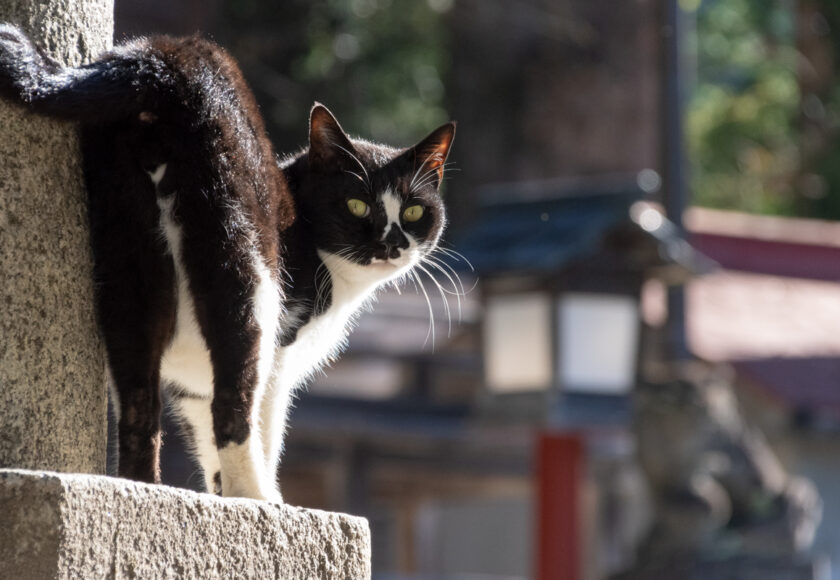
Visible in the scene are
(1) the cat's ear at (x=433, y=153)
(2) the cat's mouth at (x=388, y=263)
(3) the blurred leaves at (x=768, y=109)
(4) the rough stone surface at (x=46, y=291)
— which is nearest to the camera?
(4) the rough stone surface at (x=46, y=291)

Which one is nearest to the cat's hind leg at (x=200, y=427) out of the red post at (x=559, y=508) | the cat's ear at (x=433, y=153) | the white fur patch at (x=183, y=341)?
the white fur patch at (x=183, y=341)

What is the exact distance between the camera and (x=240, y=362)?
6.90 feet

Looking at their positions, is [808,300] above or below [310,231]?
above

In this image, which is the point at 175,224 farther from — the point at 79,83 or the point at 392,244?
the point at 392,244

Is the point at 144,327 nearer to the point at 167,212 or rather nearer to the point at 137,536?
the point at 167,212

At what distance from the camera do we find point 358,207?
2.61 metres

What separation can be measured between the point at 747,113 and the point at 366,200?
13575 mm

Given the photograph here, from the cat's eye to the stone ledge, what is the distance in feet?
2.26

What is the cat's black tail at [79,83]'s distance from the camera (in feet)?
6.29

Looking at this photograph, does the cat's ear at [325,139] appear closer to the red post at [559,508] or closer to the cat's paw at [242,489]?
the cat's paw at [242,489]

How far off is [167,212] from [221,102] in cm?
21

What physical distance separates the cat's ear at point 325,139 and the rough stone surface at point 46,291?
59 centimetres

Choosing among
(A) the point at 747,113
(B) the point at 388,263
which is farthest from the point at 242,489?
(A) the point at 747,113

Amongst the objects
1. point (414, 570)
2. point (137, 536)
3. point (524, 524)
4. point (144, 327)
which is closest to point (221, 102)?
point (144, 327)
